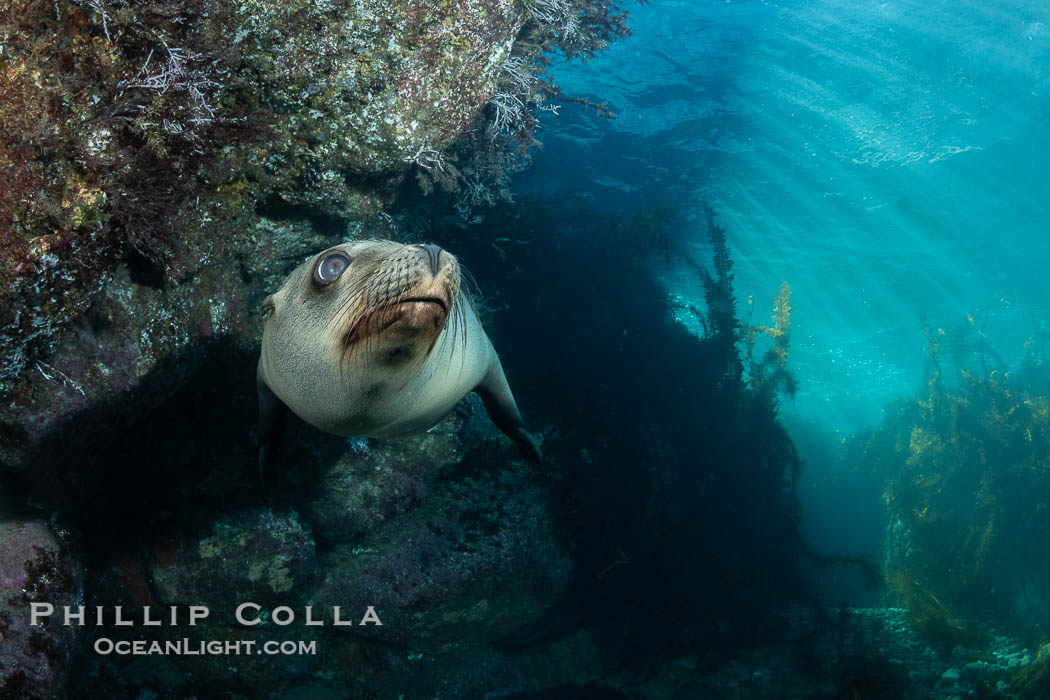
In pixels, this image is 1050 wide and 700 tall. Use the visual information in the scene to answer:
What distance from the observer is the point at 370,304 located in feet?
4.54

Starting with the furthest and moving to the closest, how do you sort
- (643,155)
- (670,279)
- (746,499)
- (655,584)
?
(670,279)
(643,155)
(746,499)
(655,584)

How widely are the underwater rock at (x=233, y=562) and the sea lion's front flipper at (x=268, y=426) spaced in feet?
3.19

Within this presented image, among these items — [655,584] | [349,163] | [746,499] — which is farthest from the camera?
[746,499]

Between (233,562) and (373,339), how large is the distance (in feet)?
10.3

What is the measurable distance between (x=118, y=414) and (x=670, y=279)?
1883 centimetres

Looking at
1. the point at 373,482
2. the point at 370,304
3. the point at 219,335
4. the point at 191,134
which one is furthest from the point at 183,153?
the point at 373,482

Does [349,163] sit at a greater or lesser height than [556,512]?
greater

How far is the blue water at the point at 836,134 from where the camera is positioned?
11945 mm

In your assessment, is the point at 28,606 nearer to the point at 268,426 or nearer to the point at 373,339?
the point at 268,426

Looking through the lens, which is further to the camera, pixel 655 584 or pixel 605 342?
pixel 605 342

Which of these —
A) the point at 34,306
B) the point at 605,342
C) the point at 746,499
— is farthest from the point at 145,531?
the point at 746,499

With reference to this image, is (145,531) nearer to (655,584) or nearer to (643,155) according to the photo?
(655,584)

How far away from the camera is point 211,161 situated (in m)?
2.50

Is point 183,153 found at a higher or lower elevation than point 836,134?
lower
